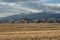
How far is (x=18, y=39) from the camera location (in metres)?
23.1

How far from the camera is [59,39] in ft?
76.7

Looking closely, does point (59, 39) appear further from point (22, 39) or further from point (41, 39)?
point (22, 39)

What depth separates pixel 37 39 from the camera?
22.9 meters

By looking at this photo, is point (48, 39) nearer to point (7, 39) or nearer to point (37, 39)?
point (37, 39)

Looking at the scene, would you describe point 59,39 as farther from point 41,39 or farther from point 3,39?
point 3,39

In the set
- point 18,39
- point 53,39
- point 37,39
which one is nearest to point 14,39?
point 18,39

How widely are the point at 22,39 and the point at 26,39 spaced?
40cm

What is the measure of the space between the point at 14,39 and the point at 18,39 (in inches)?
14.7

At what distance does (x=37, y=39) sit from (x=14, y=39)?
2.05 m

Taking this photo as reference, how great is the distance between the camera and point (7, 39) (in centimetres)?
2284

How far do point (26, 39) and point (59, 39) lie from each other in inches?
119

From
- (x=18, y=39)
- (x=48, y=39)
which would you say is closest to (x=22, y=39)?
(x=18, y=39)

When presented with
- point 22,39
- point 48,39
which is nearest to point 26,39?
point 22,39

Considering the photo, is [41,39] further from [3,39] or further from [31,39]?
[3,39]
